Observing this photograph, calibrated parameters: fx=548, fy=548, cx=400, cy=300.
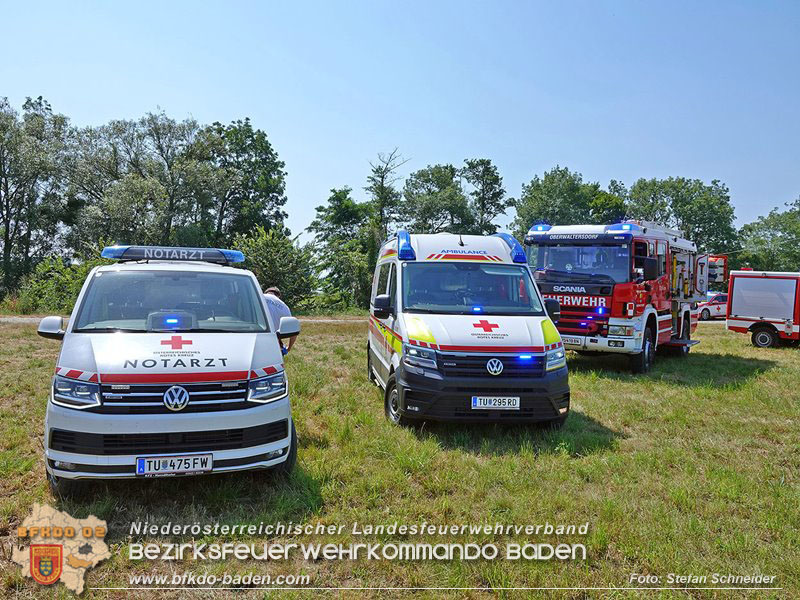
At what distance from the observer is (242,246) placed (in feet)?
95.9

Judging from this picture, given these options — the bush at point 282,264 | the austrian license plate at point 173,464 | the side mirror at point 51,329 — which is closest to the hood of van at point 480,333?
the austrian license plate at point 173,464

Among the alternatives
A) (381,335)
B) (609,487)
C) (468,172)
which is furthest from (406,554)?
(468,172)

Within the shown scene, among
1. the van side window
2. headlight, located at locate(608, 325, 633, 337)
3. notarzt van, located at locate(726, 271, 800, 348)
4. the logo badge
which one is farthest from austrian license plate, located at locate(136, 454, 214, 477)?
notarzt van, located at locate(726, 271, 800, 348)

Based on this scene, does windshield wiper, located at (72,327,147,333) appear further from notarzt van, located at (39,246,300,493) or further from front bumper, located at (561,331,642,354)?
front bumper, located at (561,331,642,354)

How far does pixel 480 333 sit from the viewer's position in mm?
5980

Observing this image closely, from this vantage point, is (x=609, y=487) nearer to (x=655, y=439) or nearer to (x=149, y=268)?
(x=655, y=439)

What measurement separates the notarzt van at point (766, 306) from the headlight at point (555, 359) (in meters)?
13.6

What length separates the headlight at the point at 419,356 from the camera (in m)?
5.87

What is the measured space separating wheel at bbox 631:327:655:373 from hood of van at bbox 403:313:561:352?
5.03 m

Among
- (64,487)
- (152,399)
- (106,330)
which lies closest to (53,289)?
(106,330)

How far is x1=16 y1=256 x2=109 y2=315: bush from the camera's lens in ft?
80.6

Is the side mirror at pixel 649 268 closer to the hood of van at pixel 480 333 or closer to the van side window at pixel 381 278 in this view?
the hood of van at pixel 480 333

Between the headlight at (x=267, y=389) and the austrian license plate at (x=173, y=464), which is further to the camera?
the headlight at (x=267, y=389)

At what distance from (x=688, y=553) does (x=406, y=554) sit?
1865 mm
